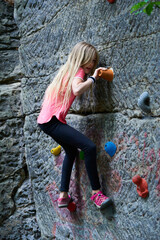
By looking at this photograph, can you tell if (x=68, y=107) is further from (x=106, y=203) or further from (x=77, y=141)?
(x=106, y=203)

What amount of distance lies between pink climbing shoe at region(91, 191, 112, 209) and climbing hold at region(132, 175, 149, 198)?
10.7 inches

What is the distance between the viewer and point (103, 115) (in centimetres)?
206

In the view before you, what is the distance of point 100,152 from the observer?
2082mm

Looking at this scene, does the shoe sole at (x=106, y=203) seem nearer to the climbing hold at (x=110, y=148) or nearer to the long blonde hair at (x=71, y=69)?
the climbing hold at (x=110, y=148)

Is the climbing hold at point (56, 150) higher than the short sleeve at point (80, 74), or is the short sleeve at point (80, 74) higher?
the short sleeve at point (80, 74)

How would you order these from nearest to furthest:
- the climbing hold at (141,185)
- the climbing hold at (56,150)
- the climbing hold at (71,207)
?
the climbing hold at (141,185)
the climbing hold at (71,207)
the climbing hold at (56,150)

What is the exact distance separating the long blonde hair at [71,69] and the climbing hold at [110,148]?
16.0 inches

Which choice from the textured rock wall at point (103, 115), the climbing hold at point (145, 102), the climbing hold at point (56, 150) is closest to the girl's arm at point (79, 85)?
the textured rock wall at point (103, 115)

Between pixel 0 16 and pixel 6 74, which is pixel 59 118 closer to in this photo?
pixel 6 74

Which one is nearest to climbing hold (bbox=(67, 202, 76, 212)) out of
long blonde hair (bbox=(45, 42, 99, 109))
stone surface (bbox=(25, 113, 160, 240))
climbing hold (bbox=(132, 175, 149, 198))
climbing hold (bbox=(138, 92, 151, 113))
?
stone surface (bbox=(25, 113, 160, 240))

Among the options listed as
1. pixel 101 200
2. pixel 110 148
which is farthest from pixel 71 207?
pixel 110 148

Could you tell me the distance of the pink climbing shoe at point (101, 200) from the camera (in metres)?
1.92

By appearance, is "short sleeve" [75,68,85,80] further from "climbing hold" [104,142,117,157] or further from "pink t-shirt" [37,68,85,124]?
"climbing hold" [104,142,117,157]

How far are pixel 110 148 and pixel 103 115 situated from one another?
251mm
